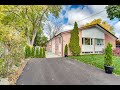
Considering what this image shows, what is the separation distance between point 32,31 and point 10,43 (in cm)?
478

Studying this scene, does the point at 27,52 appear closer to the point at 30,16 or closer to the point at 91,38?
the point at 30,16

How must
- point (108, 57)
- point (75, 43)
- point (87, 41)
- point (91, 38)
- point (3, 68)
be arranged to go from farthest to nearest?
point (87, 41)
point (91, 38)
point (75, 43)
point (108, 57)
point (3, 68)

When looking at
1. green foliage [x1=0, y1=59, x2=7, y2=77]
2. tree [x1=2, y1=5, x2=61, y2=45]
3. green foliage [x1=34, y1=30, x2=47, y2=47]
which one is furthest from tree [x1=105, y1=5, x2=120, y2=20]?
green foliage [x1=0, y1=59, x2=7, y2=77]

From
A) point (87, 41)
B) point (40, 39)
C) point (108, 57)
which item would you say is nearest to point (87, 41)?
point (87, 41)

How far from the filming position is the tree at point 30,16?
9041 mm

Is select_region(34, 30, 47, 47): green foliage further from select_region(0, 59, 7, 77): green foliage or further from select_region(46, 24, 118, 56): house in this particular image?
select_region(0, 59, 7, 77): green foliage

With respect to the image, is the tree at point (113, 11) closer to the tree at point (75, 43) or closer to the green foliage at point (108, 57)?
the tree at point (75, 43)

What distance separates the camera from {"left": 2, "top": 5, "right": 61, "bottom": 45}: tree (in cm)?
904

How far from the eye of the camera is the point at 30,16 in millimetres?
10711

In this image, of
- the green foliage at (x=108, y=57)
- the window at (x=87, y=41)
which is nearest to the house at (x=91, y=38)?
the window at (x=87, y=41)

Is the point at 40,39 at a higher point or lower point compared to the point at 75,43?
higher

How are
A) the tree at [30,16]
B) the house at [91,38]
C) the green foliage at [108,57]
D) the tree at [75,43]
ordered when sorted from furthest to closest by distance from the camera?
the house at [91,38]
the tree at [75,43]
the tree at [30,16]
the green foliage at [108,57]

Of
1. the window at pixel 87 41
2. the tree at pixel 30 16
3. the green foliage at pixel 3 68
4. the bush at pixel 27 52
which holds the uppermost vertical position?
the tree at pixel 30 16
